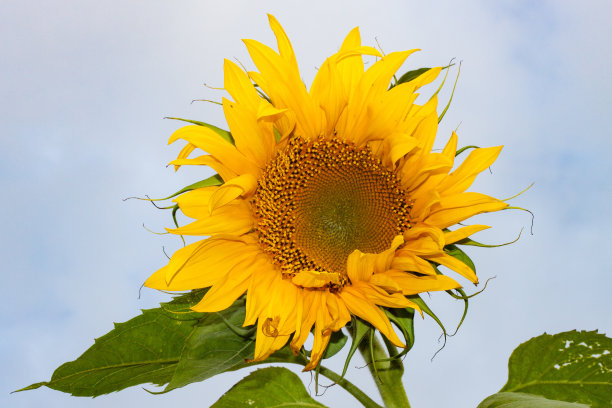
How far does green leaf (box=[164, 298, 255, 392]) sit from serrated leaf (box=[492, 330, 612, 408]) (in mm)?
1311

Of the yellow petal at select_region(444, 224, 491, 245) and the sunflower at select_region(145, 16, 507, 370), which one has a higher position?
the sunflower at select_region(145, 16, 507, 370)

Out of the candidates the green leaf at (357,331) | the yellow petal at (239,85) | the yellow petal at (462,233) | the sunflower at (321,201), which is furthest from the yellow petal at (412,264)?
the yellow petal at (239,85)

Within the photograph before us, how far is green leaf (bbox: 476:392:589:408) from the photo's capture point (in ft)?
8.63

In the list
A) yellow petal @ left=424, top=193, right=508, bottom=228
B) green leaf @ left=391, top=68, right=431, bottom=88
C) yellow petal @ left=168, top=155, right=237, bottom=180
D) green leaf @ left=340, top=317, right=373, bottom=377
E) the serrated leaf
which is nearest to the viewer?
green leaf @ left=340, top=317, right=373, bottom=377

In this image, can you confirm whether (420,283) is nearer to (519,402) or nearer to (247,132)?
(519,402)

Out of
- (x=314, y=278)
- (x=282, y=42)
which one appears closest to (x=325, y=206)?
(x=314, y=278)

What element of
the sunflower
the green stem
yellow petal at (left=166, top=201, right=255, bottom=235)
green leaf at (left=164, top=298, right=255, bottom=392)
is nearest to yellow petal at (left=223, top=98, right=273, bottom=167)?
the sunflower

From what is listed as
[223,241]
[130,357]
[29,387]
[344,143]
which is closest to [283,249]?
[223,241]

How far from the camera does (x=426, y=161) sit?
9.24 ft

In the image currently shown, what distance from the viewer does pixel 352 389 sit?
3.13 m

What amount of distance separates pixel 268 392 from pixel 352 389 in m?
0.36

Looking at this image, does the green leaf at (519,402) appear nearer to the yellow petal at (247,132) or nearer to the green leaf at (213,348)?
the green leaf at (213,348)

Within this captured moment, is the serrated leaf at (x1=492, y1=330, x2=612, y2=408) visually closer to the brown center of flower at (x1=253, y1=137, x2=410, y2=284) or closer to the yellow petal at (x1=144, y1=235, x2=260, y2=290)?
the brown center of flower at (x1=253, y1=137, x2=410, y2=284)

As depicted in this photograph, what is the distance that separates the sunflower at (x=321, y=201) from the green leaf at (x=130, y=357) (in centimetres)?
39
